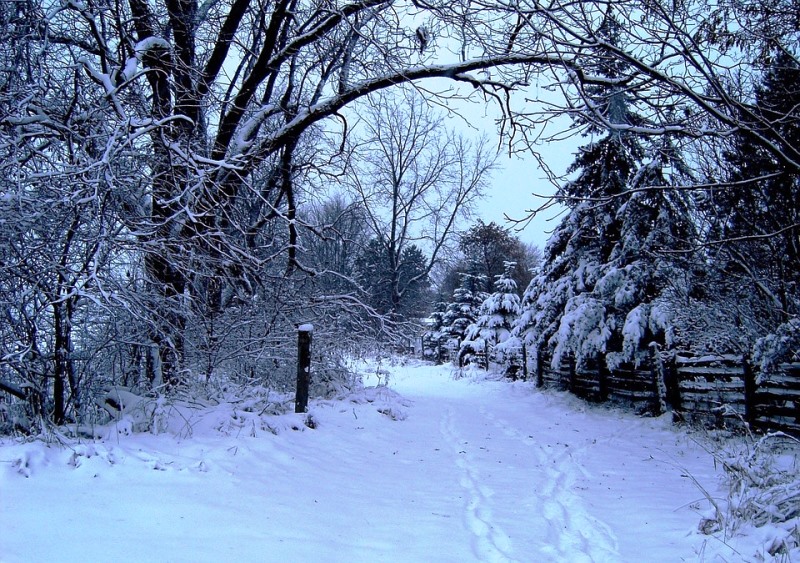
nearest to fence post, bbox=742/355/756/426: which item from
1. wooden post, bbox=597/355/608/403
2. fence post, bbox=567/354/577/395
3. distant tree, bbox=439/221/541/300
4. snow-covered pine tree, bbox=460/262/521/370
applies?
wooden post, bbox=597/355/608/403

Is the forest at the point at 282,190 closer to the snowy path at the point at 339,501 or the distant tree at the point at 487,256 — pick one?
the snowy path at the point at 339,501

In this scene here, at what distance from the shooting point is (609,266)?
37.9 ft

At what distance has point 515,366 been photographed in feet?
63.8

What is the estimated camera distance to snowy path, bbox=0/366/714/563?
2.89m

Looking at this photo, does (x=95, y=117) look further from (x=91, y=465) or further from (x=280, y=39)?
(x=280, y=39)

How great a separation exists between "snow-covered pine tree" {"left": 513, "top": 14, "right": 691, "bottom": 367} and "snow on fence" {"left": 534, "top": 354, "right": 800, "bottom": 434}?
0.61m

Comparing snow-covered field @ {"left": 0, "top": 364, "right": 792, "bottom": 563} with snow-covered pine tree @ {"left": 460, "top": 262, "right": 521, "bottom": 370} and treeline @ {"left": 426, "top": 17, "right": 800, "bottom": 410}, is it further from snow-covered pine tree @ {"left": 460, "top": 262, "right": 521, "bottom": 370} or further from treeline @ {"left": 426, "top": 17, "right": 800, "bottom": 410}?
snow-covered pine tree @ {"left": 460, "top": 262, "right": 521, "bottom": 370}

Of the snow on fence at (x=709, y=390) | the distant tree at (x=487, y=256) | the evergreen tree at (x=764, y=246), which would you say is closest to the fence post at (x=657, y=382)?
the snow on fence at (x=709, y=390)

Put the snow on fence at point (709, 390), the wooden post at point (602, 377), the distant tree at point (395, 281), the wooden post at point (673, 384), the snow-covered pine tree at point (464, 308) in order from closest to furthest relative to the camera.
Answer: the snow on fence at point (709, 390)
the wooden post at point (673, 384)
the wooden post at point (602, 377)
the distant tree at point (395, 281)
the snow-covered pine tree at point (464, 308)

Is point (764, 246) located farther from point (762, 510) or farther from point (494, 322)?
point (494, 322)

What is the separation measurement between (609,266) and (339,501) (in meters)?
9.18

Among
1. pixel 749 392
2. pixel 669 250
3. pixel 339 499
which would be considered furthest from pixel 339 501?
pixel 749 392

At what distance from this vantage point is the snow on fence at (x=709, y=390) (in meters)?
7.09

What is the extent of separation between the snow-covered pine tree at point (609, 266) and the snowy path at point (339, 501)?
13.0 ft
